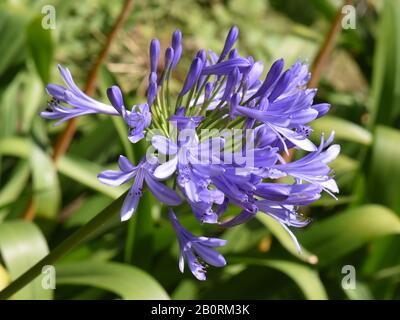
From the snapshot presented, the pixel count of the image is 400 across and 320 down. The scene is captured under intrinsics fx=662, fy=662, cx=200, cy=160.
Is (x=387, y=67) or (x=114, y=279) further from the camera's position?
(x=387, y=67)

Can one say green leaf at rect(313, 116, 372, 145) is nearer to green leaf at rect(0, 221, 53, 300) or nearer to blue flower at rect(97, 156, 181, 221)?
green leaf at rect(0, 221, 53, 300)

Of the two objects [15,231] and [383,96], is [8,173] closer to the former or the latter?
[15,231]

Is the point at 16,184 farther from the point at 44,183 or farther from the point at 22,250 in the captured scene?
the point at 22,250

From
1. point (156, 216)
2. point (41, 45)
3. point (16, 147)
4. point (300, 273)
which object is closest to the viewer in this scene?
point (300, 273)

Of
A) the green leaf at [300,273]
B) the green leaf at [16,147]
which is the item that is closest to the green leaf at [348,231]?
the green leaf at [300,273]

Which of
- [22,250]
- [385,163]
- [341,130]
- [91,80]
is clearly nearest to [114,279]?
[22,250]

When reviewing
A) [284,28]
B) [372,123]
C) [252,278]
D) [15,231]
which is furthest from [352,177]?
[284,28]

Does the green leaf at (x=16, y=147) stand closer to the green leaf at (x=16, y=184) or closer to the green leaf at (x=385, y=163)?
the green leaf at (x=16, y=184)

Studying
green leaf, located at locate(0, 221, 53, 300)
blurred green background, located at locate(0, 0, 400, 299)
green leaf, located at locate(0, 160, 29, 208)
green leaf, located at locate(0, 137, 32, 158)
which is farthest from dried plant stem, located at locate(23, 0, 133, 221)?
green leaf, located at locate(0, 221, 53, 300)
